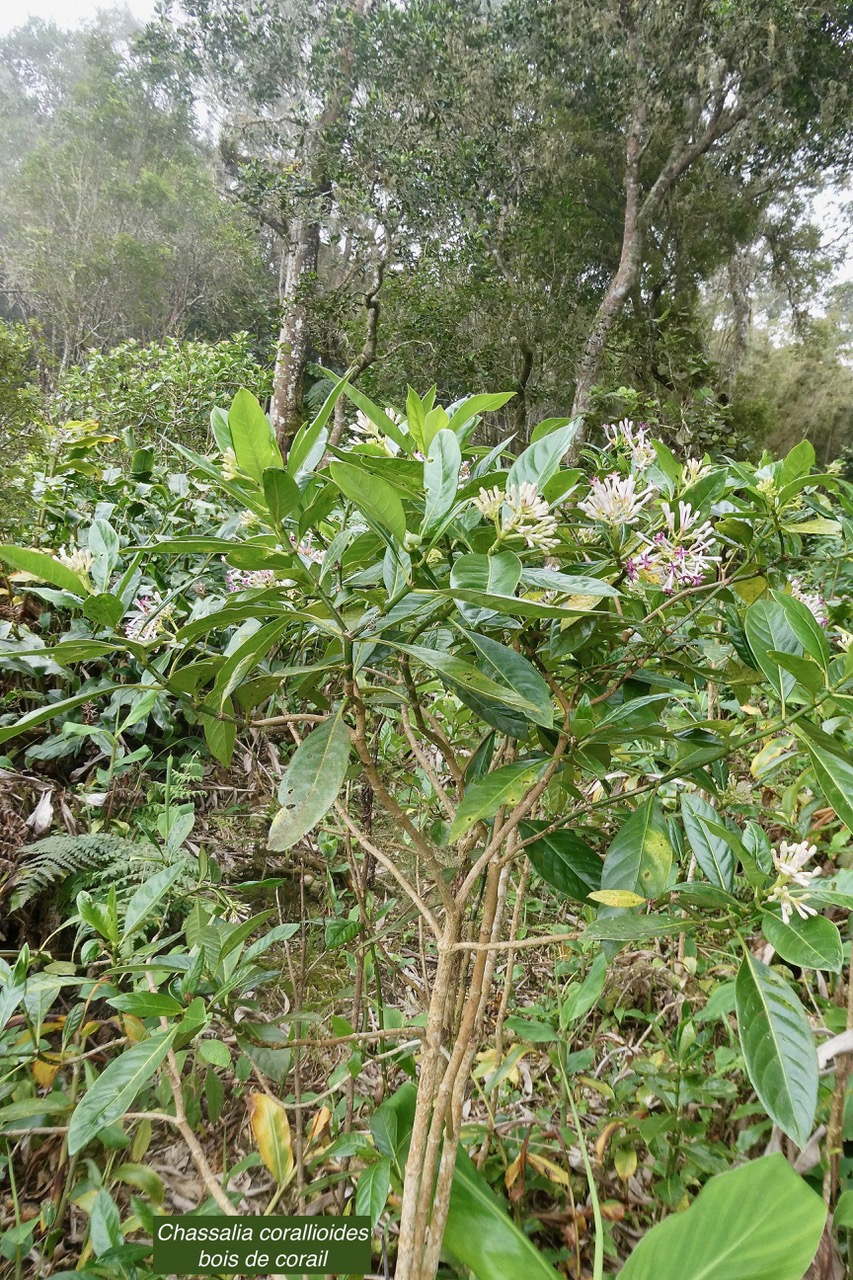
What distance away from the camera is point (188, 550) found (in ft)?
1.52

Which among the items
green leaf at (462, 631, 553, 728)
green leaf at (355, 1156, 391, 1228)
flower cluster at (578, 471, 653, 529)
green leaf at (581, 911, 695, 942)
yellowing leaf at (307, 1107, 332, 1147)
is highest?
flower cluster at (578, 471, 653, 529)

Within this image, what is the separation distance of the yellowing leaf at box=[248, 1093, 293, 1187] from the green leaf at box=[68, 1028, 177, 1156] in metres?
0.18

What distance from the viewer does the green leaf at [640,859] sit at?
1.52 ft

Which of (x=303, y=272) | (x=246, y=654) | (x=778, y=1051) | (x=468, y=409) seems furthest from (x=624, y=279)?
(x=778, y=1051)

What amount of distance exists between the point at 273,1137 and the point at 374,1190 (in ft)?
0.45

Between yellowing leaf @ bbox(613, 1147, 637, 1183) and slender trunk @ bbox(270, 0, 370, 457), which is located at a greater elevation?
slender trunk @ bbox(270, 0, 370, 457)

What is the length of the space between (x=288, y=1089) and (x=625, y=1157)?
51 cm

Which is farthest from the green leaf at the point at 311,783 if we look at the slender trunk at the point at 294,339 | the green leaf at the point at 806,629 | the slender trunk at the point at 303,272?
the slender trunk at the point at 303,272

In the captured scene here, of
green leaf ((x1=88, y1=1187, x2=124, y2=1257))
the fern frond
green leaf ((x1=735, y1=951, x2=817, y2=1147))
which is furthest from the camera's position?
the fern frond

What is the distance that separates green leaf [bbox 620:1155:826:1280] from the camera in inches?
13.6

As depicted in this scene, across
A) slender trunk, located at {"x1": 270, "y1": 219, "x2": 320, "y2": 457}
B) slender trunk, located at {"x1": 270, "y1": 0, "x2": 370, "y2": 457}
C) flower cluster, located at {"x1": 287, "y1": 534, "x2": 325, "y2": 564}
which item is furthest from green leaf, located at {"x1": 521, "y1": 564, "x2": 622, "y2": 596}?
slender trunk, located at {"x1": 270, "y1": 0, "x2": 370, "y2": 457}

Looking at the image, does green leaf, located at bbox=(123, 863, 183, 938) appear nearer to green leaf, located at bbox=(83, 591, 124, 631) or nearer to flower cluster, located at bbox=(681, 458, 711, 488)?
green leaf, located at bbox=(83, 591, 124, 631)

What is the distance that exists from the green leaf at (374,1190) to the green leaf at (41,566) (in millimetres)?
531

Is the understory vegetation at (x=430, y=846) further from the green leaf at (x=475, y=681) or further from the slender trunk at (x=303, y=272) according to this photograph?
the slender trunk at (x=303, y=272)
